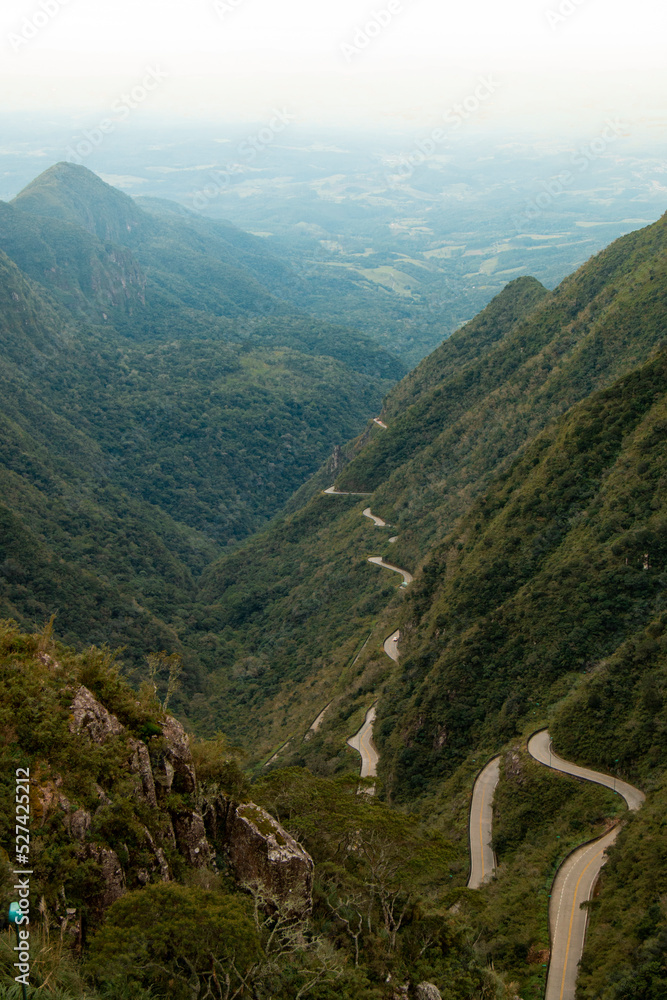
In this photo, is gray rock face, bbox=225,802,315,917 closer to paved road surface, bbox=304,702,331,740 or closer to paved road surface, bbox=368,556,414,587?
paved road surface, bbox=304,702,331,740

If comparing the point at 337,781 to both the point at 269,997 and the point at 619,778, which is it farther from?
the point at 269,997

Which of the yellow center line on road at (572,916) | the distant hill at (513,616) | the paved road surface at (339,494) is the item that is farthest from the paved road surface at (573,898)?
the paved road surface at (339,494)

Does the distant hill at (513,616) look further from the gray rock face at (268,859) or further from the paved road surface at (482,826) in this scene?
the gray rock face at (268,859)

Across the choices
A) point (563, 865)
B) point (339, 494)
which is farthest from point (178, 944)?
point (339, 494)

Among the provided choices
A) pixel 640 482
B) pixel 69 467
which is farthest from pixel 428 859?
pixel 69 467

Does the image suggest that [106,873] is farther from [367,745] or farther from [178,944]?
[367,745]

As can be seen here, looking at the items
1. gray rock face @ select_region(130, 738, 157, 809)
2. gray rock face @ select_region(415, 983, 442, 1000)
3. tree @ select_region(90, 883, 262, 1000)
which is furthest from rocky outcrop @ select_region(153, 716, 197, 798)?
gray rock face @ select_region(415, 983, 442, 1000)
